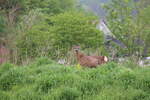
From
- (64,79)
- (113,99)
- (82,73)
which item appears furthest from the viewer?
(82,73)

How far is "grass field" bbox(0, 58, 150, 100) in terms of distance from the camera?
472 centimetres

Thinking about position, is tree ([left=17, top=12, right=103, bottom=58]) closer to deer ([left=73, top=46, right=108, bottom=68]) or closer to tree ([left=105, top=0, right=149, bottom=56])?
tree ([left=105, top=0, right=149, bottom=56])

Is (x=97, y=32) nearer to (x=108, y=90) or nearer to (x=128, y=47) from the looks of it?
(x=128, y=47)

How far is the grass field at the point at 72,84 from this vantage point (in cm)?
472

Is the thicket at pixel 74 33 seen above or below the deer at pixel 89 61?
above

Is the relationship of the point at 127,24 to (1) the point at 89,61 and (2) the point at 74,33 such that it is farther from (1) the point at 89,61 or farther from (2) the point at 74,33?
(1) the point at 89,61

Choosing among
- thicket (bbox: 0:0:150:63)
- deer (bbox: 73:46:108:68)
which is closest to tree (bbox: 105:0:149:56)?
thicket (bbox: 0:0:150:63)

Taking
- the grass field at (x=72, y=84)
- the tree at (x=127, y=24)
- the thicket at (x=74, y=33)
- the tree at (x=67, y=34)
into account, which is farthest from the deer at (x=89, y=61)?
the tree at (x=127, y=24)

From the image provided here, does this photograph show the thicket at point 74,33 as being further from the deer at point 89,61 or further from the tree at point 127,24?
the deer at point 89,61

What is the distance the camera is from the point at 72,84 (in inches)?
205

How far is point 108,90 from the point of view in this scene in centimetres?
494

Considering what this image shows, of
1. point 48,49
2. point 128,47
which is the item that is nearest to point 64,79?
point 48,49

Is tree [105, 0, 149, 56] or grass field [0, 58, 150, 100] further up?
tree [105, 0, 149, 56]

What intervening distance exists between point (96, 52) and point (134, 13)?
4681 mm
